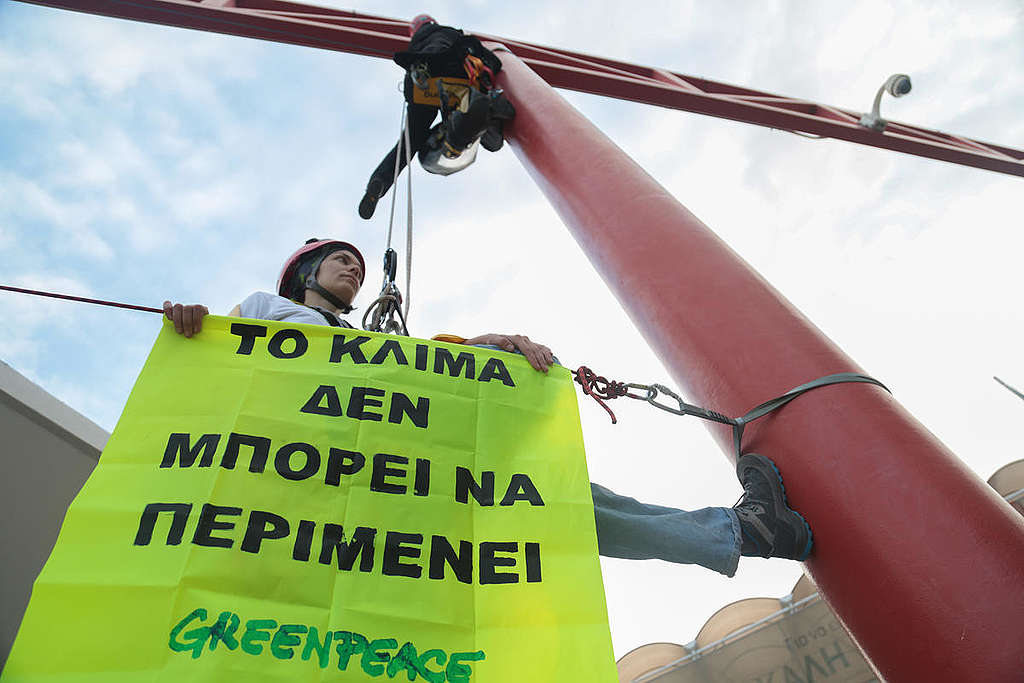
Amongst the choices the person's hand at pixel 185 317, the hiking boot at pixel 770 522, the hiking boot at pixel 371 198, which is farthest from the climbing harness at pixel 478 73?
the hiking boot at pixel 770 522

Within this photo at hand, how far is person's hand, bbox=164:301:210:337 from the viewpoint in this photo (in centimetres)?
148

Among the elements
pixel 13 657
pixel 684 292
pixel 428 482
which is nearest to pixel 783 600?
pixel 684 292

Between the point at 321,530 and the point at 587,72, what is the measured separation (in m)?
4.52

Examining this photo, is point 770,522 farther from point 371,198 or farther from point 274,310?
point 371,198

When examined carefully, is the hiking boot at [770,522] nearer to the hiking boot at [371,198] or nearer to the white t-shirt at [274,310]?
the white t-shirt at [274,310]

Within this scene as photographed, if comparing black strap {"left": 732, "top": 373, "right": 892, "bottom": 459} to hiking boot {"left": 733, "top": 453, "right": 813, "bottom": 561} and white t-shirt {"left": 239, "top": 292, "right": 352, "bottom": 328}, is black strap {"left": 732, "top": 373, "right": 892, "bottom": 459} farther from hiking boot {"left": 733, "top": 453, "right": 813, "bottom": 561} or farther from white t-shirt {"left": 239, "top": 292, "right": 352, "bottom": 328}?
white t-shirt {"left": 239, "top": 292, "right": 352, "bottom": 328}

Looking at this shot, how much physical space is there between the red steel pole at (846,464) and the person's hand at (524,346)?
47cm

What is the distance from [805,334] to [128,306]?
175 centimetres

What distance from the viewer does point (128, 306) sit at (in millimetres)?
1515

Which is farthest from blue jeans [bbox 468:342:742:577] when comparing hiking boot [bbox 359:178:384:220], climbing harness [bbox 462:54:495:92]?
hiking boot [bbox 359:178:384:220]

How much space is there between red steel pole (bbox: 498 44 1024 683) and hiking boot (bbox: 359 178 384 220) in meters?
2.47

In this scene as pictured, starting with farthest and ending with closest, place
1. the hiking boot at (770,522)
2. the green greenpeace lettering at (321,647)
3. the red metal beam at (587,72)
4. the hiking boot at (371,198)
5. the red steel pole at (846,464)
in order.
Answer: the hiking boot at (371,198) < the red metal beam at (587,72) < the hiking boot at (770,522) < the red steel pole at (846,464) < the green greenpeace lettering at (321,647)

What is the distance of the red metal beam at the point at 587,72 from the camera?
4.15 meters

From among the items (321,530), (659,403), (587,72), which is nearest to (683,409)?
(659,403)
